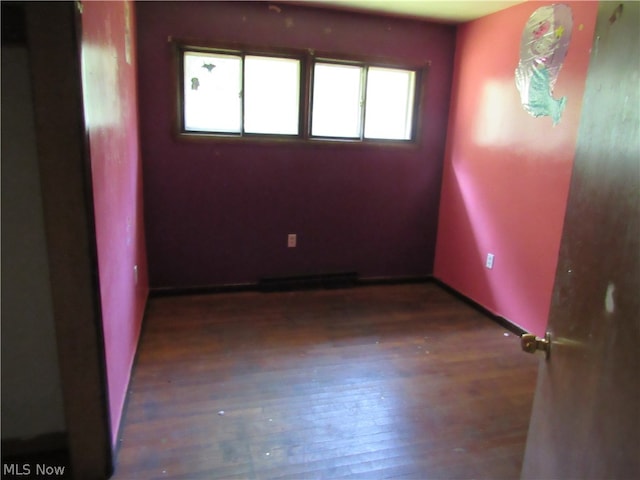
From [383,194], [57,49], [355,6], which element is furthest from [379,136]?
[57,49]

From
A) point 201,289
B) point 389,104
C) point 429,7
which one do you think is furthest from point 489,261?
point 201,289

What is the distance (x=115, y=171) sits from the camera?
1.93m

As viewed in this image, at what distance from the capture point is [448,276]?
150 inches

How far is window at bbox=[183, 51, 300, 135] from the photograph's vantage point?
3166mm

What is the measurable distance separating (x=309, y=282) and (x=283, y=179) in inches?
35.4

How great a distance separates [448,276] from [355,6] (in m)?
2.31

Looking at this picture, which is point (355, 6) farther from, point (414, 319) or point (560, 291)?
point (560, 291)

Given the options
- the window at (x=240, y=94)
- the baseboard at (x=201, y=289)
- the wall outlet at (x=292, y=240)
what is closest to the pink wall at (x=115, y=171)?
the window at (x=240, y=94)

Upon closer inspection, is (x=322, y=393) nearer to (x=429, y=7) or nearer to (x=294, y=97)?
(x=294, y=97)

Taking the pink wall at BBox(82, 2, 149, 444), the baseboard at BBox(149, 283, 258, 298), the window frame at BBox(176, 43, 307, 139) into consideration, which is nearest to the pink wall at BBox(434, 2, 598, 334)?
the window frame at BBox(176, 43, 307, 139)

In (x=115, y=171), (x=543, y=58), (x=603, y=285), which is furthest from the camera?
(x=543, y=58)

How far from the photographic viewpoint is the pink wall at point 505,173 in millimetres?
2574

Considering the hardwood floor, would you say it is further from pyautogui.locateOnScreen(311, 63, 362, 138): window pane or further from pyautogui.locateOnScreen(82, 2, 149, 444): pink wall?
pyautogui.locateOnScreen(311, 63, 362, 138): window pane

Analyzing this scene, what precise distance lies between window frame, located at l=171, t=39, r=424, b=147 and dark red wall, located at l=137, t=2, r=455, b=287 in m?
0.04
